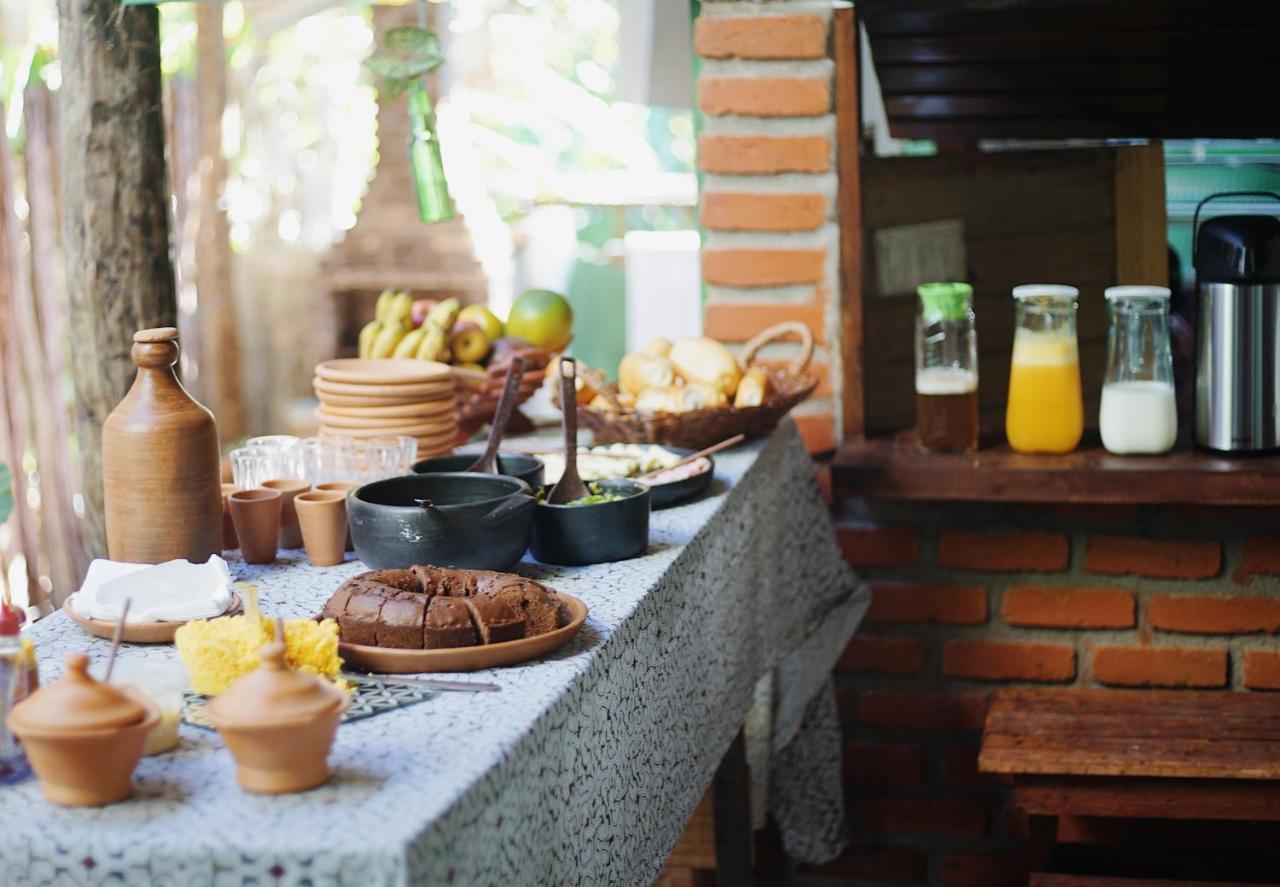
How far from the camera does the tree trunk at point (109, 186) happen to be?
6.79ft

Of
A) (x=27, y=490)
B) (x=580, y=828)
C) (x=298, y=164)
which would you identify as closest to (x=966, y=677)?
(x=580, y=828)

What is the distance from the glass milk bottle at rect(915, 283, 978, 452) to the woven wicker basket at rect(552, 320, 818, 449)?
198mm

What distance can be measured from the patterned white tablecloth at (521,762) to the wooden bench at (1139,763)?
423 mm

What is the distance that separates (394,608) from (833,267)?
1608 millimetres

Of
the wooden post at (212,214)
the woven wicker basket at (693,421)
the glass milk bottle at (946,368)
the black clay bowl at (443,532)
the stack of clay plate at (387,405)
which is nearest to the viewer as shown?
the black clay bowl at (443,532)

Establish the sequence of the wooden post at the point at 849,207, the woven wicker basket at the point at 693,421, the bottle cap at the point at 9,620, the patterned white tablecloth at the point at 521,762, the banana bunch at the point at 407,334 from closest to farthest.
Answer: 1. the patterned white tablecloth at the point at 521,762
2. the bottle cap at the point at 9,620
3. the woven wicker basket at the point at 693,421
4. the wooden post at the point at 849,207
5. the banana bunch at the point at 407,334

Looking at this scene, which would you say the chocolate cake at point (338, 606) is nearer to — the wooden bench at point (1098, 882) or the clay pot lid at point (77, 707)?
the clay pot lid at point (77, 707)

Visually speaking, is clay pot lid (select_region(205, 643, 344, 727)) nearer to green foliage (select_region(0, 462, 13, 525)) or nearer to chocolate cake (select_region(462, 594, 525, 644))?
chocolate cake (select_region(462, 594, 525, 644))

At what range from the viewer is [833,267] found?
8.88 ft

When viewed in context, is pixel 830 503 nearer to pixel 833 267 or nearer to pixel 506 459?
pixel 833 267

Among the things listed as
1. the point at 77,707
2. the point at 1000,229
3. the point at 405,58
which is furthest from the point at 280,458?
the point at 1000,229

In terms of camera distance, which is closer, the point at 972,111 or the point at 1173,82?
the point at 1173,82

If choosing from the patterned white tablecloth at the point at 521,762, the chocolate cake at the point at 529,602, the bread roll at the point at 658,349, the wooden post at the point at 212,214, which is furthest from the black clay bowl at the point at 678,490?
the wooden post at the point at 212,214

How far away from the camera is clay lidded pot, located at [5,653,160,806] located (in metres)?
0.95
